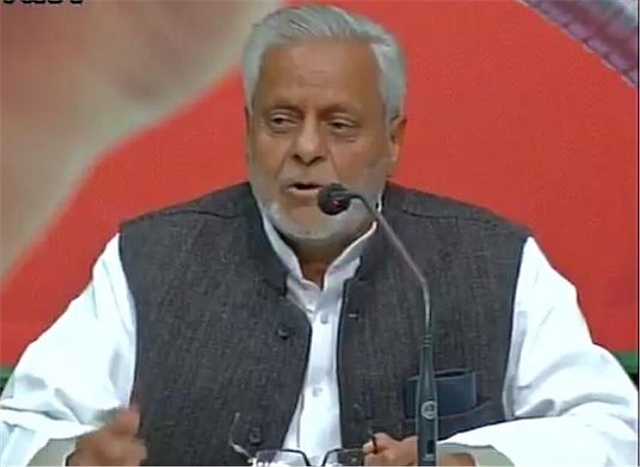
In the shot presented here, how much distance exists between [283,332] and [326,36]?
37 centimetres

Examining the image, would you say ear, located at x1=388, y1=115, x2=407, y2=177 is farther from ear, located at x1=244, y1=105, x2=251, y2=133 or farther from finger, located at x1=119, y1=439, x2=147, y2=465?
finger, located at x1=119, y1=439, x2=147, y2=465

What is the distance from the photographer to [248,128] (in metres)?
1.84

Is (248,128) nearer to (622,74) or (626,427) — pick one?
(622,74)

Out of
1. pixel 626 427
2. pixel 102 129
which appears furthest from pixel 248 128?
pixel 626 427

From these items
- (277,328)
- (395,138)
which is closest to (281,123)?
(395,138)

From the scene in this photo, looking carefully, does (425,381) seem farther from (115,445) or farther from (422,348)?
(115,445)

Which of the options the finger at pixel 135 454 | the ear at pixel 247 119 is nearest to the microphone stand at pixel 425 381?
the ear at pixel 247 119

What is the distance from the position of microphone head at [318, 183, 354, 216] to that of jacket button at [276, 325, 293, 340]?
0.18m

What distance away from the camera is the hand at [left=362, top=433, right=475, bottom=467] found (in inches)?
61.9

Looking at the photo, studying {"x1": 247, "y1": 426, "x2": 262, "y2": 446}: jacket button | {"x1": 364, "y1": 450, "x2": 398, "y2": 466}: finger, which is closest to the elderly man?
{"x1": 247, "y1": 426, "x2": 262, "y2": 446}: jacket button

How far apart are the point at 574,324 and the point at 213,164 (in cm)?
50

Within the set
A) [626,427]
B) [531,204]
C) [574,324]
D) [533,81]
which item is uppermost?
[533,81]

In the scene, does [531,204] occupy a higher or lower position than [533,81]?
lower

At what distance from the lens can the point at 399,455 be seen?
5.20 ft
